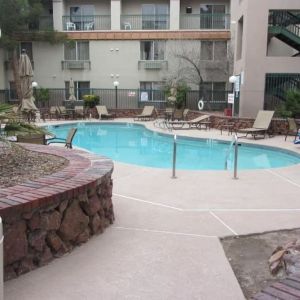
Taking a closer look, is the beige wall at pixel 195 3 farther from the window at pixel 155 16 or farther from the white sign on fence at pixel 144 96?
the white sign on fence at pixel 144 96

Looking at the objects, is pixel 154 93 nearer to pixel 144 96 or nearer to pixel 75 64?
pixel 144 96

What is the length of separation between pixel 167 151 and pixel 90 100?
512 inches

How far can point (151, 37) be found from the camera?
27734 mm

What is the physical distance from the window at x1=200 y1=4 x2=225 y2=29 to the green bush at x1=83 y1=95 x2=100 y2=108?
9.05 metres

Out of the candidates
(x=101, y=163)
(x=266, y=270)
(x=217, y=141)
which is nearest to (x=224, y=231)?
(x=266, y=270)

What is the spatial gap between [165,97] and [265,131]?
12.3 m

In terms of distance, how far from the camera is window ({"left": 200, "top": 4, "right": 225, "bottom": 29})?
91.1 ft

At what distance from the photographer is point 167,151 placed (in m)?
14.2

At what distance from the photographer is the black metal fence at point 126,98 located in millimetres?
27000

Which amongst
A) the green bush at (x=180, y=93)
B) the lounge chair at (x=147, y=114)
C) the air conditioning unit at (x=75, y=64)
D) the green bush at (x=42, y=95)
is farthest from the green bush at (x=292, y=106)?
the green bush at (x=42, y=95)

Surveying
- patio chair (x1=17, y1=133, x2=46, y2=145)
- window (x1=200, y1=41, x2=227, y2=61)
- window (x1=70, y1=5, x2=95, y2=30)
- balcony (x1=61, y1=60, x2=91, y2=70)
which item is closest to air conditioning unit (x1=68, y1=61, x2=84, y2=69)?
balcony (x1=61, y1=60, x2=91, y2=70)

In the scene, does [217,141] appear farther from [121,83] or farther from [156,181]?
[121,83]

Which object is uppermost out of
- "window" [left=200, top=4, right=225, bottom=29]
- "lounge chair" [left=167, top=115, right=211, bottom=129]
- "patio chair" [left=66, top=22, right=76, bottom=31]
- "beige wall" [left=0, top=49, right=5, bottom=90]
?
"window" [left=200, top=4, right=225, bottom=29]

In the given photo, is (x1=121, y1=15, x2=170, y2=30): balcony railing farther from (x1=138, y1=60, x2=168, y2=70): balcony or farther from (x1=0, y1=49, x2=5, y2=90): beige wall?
(x1=0, y1=49, x2=5, y2=90): beige wall
